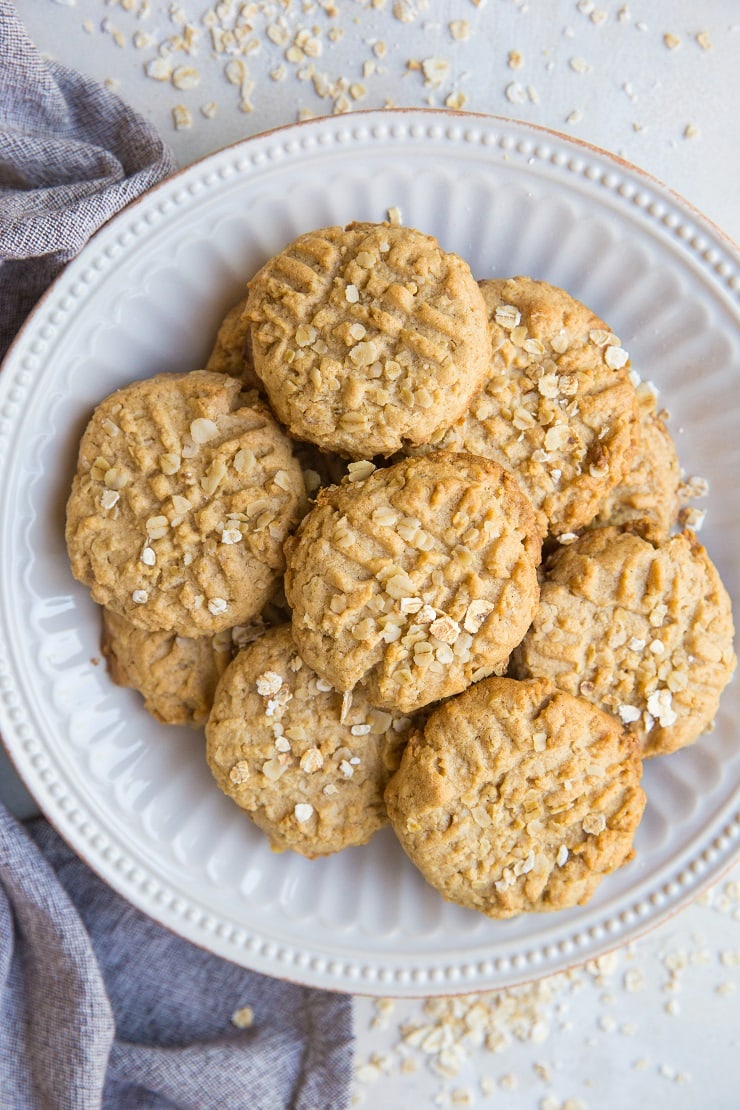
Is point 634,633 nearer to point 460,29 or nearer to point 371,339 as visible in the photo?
point 371,339

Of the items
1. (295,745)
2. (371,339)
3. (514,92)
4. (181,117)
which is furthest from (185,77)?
(295,745)

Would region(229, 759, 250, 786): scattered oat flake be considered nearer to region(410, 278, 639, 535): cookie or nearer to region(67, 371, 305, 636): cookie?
region(67, 371, 305, 636): cookie

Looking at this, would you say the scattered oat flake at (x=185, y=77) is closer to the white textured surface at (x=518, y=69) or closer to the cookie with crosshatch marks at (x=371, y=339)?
the white textured surface at (x=518, y=69)

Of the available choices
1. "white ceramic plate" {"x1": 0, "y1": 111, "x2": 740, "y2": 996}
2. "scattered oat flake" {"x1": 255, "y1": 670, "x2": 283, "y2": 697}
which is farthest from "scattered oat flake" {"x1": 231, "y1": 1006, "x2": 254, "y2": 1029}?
"scattered oat flake" {"x1": 255, "y1": 670, "x2": 283, "y2": 697}

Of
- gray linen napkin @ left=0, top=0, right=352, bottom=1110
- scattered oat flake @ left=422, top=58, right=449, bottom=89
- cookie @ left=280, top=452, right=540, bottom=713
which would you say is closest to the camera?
cookie @ left=280, top=452, right=540, bottom=713

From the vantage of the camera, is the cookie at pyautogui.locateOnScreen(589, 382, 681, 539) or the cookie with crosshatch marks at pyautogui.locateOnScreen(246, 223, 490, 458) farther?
the cookie at pyautogui.locateOnScreen(589, 382, 681, 539)

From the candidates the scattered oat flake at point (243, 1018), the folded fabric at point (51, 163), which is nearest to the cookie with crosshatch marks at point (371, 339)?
the folded fabric at point (51, 163)

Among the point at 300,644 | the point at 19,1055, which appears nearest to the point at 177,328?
the point at 300,644
